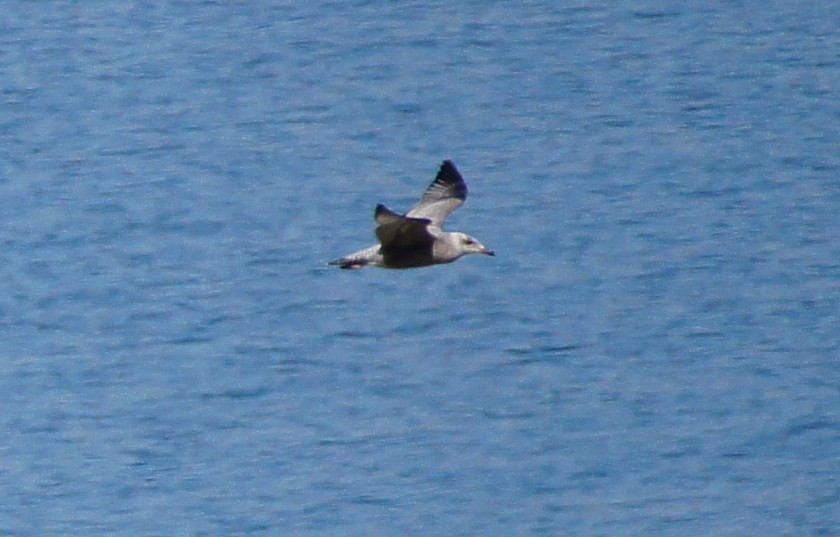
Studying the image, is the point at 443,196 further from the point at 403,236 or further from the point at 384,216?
the point at 384,216

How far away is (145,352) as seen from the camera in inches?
673

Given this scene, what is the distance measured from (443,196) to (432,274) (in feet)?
19.1

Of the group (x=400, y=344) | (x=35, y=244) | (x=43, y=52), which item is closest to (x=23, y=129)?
(x=43, y=52)

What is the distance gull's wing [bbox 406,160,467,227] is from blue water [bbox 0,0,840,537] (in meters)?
2.61

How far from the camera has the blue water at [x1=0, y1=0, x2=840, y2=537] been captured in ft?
48.6

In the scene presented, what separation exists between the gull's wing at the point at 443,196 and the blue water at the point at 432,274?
261 cm

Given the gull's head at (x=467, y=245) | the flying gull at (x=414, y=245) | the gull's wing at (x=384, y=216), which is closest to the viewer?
the gull's wing at (x=384, y=216)

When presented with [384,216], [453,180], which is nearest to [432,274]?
[453,180]

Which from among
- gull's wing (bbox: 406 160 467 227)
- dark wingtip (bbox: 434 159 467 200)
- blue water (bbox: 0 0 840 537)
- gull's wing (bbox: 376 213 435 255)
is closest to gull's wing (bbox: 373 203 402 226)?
gull's wing (bbox: 376 213 435 255)

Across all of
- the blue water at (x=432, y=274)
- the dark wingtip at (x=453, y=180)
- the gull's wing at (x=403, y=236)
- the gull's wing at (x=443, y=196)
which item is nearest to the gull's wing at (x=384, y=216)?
the gull's wing at (x=403, y=236)

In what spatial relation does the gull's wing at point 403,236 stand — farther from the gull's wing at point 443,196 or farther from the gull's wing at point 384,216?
the gull's wing at point 443,196

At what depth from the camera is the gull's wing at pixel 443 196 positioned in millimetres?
12250

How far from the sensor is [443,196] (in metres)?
12.4

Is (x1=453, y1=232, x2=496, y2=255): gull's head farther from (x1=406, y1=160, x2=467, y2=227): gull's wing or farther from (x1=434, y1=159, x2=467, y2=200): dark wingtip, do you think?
(x1=434, y1=159, x2=467, y2=200): dark wingtip
